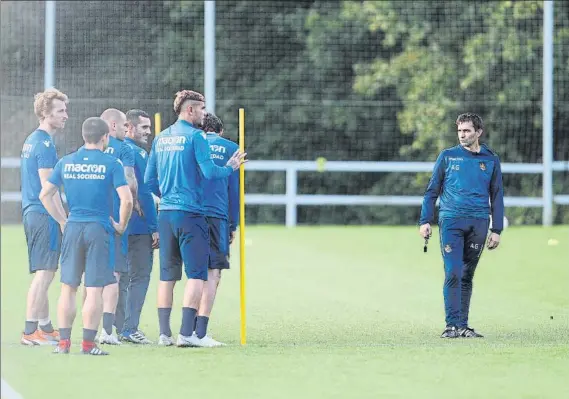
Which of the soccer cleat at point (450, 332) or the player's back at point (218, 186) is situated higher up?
the player's back at point (218, 186)

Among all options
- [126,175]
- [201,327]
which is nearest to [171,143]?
[126,175]

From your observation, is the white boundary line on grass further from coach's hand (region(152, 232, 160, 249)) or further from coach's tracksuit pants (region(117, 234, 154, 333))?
coach's hand (region(152, 232, 160, 249))

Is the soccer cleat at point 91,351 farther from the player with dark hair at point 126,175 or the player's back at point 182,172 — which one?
the player's back at point 182,172

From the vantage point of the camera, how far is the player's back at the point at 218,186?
1121 cm

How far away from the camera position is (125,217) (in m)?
10.5

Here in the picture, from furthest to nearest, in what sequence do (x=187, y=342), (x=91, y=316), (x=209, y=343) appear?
(x=209, y=343) < (x=187, y=342) < (x=91, y=316)

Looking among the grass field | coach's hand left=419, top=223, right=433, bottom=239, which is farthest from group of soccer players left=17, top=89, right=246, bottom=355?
coach's hand left=419, top=223, right=433, bottom=239

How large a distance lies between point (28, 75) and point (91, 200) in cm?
1888

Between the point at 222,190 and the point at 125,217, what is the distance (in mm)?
1055

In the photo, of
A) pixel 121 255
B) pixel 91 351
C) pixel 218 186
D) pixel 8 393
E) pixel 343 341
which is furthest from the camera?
pixel 343 341

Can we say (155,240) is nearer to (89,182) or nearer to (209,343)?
(209,343)

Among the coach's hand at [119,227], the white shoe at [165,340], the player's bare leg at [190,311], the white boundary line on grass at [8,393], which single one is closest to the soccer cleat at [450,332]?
the player's bare leg at [190,311]

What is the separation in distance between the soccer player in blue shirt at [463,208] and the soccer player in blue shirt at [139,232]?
6.95ft

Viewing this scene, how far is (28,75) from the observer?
94.2ft
